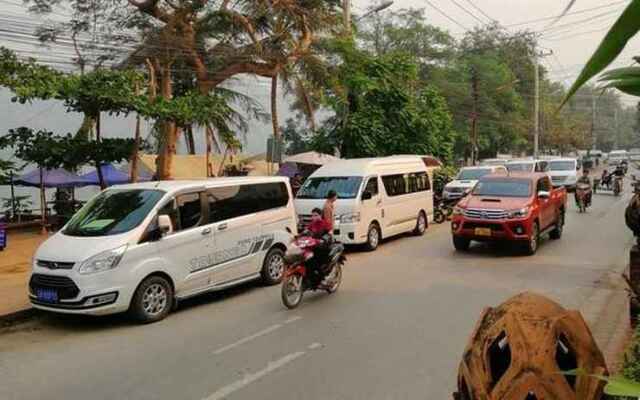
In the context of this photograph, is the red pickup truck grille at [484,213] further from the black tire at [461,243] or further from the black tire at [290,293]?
the black tire at [290,293]

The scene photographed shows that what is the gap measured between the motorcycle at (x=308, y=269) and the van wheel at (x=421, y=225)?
23.3 feet

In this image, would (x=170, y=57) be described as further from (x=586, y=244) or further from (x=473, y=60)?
(x=473, y=60)

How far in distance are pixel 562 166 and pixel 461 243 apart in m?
20.0

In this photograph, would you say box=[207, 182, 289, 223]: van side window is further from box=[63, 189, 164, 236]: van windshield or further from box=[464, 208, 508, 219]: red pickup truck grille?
box=[464, 208, 508, 219]: red pickup truck grille

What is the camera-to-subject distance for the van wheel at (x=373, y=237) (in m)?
13.3

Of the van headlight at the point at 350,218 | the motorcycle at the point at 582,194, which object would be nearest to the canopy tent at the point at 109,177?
Result: the van headlight at the point at 350,218

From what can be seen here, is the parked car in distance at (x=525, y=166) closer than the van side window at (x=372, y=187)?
No

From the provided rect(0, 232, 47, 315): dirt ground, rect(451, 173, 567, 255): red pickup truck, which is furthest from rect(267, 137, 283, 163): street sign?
rect(0, 232, 47, 315): dirt ground

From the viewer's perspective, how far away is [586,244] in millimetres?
13531

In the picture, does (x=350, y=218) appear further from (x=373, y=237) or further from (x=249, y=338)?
(x=249, y=338)

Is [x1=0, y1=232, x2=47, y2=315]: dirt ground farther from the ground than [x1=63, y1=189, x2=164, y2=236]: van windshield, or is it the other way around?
[x1=63, y1=189, x2=164, y2=236]: van windshield

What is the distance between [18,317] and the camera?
7.87m

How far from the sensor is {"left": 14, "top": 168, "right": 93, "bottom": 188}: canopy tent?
18.5 metres

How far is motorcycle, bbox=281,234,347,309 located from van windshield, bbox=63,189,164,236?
208cm
